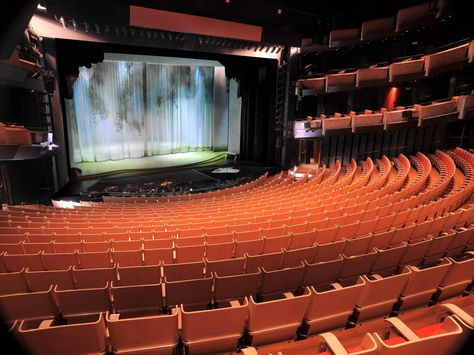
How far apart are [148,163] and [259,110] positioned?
16.8 ft

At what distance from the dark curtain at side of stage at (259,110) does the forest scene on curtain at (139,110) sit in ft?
10.1

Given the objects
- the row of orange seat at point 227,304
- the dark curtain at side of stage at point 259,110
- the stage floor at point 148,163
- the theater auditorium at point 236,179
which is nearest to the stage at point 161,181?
the theater auditorium at point 236,179

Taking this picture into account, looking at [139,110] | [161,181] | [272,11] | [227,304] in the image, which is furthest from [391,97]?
[227,304]

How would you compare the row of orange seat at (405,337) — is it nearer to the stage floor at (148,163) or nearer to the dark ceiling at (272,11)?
the dark ceiling at (272,11)

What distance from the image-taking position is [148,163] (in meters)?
12.5

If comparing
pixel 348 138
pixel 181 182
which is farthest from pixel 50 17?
pixel 348 138

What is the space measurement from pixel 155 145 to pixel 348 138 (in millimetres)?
8594

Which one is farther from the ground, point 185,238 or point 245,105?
point 245,105

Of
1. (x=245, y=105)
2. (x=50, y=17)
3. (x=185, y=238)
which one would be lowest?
(x=185, y=238)

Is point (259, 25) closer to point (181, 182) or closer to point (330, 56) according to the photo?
point (330, 56)

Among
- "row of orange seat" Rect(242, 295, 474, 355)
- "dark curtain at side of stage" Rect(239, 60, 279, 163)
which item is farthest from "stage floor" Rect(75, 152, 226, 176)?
"row of orange seat" Rect(242, 295, 474, 355)

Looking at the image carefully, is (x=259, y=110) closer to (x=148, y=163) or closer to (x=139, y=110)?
(x=148, y=163)

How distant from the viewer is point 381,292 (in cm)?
200

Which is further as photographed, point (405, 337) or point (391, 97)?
point (391, 97)
